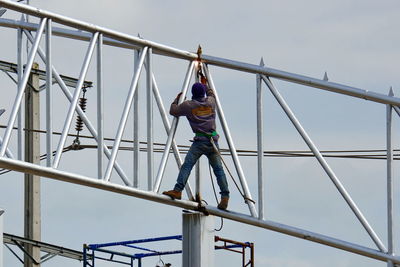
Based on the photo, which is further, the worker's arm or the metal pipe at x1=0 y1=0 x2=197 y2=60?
the worker's arm

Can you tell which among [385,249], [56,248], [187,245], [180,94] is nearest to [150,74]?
[180,94]

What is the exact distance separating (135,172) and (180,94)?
4.67ft

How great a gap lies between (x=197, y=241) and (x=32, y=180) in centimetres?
1065

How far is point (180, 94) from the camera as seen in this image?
73.6 ft

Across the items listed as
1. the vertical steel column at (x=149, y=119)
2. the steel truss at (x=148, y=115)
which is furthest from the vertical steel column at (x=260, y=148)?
the vertical steel column at (x=149, y=119)

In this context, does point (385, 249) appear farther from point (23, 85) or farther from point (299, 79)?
point (23, 85)

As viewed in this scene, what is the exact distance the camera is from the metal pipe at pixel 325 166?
21359 mm

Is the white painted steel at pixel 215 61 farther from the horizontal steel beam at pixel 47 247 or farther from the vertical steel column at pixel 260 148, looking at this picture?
the horizontal steel beam at pixel 47 247

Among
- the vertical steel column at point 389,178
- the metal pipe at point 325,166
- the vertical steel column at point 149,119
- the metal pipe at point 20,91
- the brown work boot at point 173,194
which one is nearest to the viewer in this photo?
the metal pipe at point 20,91

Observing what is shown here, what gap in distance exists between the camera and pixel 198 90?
22203 mm

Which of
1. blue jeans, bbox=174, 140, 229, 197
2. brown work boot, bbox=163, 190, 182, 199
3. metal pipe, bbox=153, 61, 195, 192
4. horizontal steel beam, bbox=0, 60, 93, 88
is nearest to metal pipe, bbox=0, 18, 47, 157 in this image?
metal pipe, bbox=153, 61, 195, 192

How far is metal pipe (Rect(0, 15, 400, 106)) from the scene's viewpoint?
21203 mm

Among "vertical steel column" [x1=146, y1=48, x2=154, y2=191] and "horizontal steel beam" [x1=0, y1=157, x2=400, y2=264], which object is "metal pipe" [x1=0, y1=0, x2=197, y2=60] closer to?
"vertical steel column" [x1=146, y1=48, x2=154, y2=191]

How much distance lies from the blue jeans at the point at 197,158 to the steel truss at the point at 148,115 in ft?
0.74
